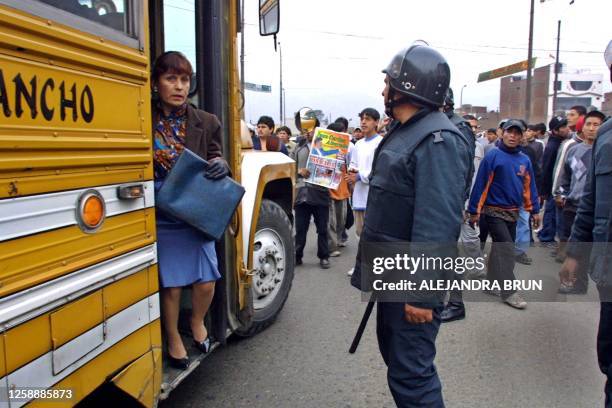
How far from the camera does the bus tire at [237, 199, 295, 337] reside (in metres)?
3.58

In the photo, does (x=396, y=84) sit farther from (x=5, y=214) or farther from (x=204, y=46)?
(x=5, y=214)

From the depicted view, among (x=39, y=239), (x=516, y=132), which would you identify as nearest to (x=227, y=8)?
(x=39, y=239)

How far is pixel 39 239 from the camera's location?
1427 mm

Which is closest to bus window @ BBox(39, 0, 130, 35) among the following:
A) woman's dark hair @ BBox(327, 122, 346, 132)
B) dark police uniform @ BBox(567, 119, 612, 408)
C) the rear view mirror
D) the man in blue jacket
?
the rear view mirror

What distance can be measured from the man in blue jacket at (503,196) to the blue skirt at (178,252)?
9.95ft

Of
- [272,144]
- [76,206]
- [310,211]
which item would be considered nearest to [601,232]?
[76,206]

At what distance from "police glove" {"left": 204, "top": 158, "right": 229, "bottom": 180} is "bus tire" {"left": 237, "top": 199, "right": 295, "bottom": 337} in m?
1.22

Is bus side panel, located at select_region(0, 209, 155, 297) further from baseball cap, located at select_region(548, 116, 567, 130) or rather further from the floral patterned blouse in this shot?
baseball cap, located at select_region(548, 116, 567, 130)

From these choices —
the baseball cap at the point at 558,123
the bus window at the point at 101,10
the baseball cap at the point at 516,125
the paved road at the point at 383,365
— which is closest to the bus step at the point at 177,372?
the paved road at the point at 383,365

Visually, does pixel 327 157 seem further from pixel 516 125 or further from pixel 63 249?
pixel 63 249

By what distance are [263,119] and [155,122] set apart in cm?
551

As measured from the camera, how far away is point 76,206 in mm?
1566

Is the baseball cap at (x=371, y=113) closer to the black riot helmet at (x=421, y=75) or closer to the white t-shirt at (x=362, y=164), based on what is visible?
the white t-shirt at (x=362, y=164)

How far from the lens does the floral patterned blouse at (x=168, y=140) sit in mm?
2391
